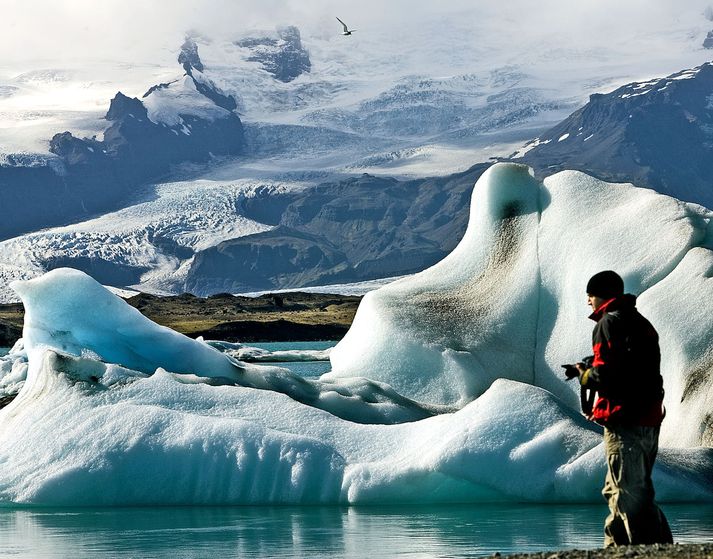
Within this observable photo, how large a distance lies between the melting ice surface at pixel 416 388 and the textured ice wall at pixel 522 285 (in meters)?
0.04

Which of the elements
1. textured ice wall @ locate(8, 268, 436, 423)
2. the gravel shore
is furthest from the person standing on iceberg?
textured ice wall @ locate(8, 268, 436, 423)

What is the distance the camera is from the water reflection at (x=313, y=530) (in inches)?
486

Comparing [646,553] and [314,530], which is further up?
[314,530]

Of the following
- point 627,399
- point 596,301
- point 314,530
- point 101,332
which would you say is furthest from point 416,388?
point 627,399

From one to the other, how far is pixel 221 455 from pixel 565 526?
4255 millimetres

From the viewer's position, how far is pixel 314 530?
1371 centimetres

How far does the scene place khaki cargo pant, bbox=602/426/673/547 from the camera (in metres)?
9.53

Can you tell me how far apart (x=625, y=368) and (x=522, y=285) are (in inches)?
557

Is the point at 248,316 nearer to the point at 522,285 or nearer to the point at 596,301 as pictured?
the point at 522,285

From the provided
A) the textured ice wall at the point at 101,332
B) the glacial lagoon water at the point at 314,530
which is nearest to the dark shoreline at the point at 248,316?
the textured ice wall at the point at 101,332

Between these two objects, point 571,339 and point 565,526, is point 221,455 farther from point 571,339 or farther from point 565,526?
point 571,339

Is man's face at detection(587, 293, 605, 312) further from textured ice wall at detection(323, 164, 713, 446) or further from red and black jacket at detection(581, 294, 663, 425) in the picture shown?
textured ice wall at detection(323, 164, 713, 446)

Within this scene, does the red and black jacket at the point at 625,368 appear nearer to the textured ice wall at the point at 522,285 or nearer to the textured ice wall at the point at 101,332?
the textured ice wall at the point at 522,285

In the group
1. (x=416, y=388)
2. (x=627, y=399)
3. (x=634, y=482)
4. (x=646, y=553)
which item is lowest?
(x=646, y=553)
